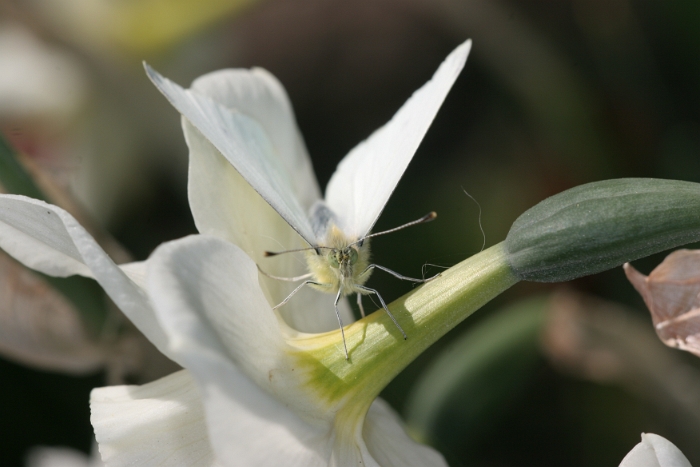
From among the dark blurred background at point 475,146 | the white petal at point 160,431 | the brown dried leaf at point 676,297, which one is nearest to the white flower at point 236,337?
the white petal at point 160,431

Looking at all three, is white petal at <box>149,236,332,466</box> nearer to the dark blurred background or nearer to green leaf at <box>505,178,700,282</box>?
green leaf at <box>505,178,700,282</box>

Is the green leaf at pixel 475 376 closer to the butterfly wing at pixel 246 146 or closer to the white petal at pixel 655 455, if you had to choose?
the butterfly wing at pixel 246 146

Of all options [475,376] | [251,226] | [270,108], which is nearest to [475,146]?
[475,376]

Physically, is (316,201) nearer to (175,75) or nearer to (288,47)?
(175,75)

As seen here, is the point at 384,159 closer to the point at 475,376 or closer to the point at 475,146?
the point at 475,376

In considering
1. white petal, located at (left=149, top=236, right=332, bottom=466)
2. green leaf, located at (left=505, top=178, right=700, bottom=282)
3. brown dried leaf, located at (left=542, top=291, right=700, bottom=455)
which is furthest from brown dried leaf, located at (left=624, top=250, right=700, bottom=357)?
brown dried leaf, located at (left=542, top=291, right=700, bottom=455)
